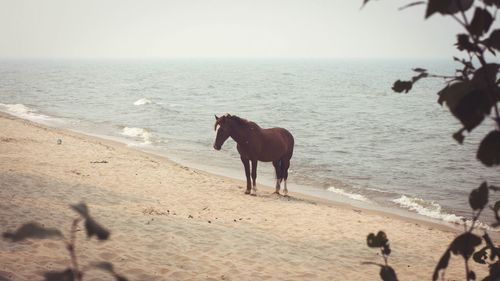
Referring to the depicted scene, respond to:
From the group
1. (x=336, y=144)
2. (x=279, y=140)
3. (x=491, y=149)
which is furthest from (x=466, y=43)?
(x=336, y=144)

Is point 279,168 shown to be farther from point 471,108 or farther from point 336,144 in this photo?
point 336,144

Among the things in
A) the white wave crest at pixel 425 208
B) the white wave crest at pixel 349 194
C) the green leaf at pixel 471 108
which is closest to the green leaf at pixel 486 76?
the green leaf at pixel 471 108

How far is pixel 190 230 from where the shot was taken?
33.0 feet

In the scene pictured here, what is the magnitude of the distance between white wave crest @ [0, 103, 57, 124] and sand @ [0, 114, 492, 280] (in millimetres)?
22683

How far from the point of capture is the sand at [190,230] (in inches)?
306

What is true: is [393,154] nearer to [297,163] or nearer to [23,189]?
[297,163]

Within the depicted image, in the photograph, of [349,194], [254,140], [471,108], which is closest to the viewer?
[471,108]

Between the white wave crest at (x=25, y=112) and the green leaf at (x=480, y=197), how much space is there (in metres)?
39.4

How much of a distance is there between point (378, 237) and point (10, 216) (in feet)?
29.9

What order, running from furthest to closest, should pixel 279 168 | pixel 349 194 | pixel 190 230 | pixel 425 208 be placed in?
pixel 349 194, pixel 425 208, pixel 279 168, pixel 190 230

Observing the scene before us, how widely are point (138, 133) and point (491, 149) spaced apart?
34255 mm

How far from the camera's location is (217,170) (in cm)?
2242

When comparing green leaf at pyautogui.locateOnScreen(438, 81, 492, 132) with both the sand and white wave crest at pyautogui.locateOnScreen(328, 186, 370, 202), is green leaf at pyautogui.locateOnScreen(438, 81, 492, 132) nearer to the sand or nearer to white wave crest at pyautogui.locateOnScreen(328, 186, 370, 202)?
the sand

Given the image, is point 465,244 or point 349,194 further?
point 349,194
